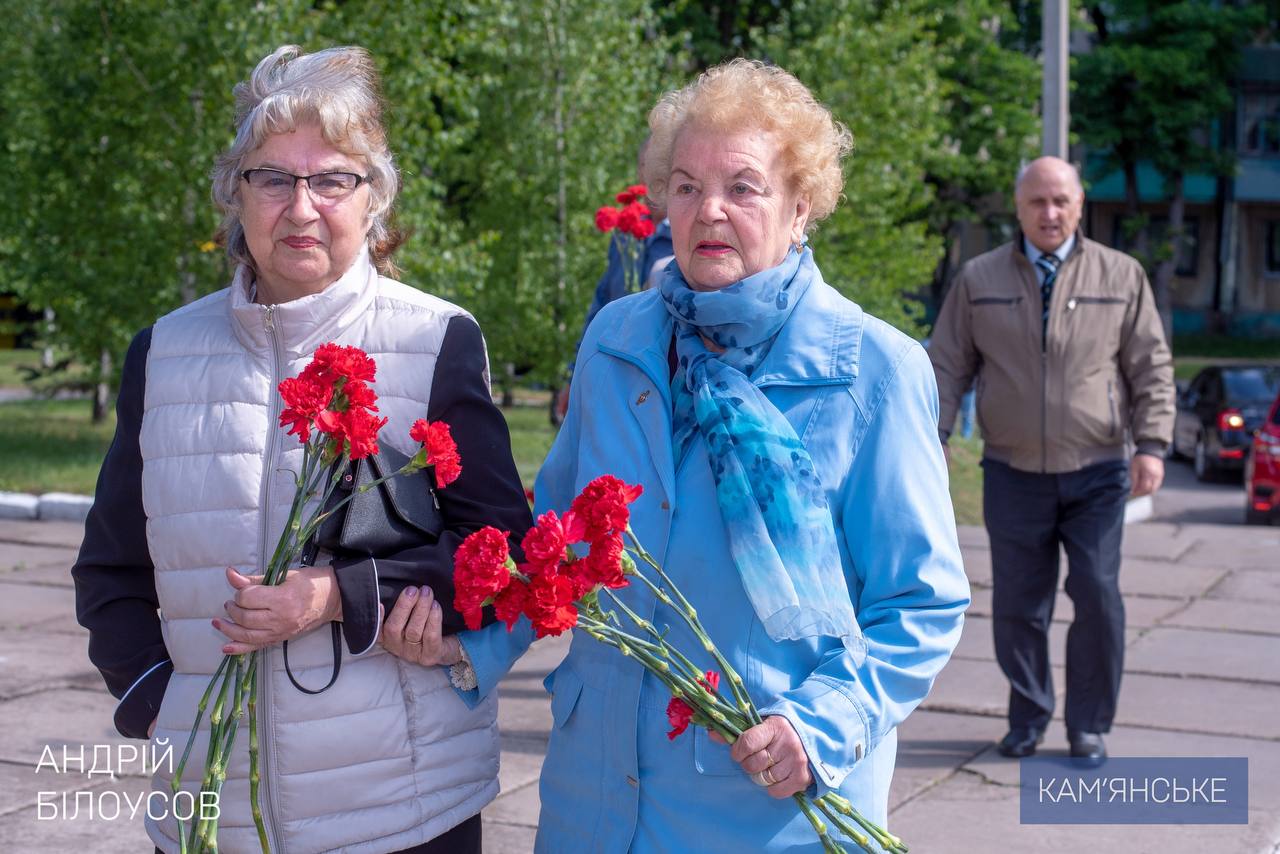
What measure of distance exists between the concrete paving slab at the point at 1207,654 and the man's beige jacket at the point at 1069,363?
6.95 feet

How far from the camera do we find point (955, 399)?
654cm

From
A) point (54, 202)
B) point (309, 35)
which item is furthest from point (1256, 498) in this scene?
point (54, 202)

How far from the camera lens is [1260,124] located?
48094 millimetres

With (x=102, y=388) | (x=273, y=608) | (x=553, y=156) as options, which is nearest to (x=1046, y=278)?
(x=273, y=608)

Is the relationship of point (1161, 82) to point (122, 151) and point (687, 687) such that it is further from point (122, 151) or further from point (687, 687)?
point (687, 687)

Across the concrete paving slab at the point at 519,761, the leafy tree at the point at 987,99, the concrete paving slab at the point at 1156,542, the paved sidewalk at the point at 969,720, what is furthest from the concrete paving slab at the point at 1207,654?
the leafy tree at the point at 987,99

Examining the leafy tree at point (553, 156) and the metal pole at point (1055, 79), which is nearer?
the metal pole at point (1055, 79)

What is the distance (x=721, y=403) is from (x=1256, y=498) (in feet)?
45.5

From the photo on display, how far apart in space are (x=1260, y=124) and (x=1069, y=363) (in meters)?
45.9

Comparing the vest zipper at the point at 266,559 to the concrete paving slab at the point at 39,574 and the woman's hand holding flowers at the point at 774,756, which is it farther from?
the concrete paving slab at the point at 39,574

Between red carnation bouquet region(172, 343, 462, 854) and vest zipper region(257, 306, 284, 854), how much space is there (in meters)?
0.05

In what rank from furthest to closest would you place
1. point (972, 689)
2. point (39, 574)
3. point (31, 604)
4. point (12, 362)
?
point (12, 362) < point (39, 574) < point (31, 604) < point (972, 689)

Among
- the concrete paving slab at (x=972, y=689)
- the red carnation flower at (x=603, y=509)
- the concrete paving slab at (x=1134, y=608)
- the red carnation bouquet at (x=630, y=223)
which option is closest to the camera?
the red carnation flower at (x=603, y=509)

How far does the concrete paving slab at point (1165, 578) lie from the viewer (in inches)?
416
